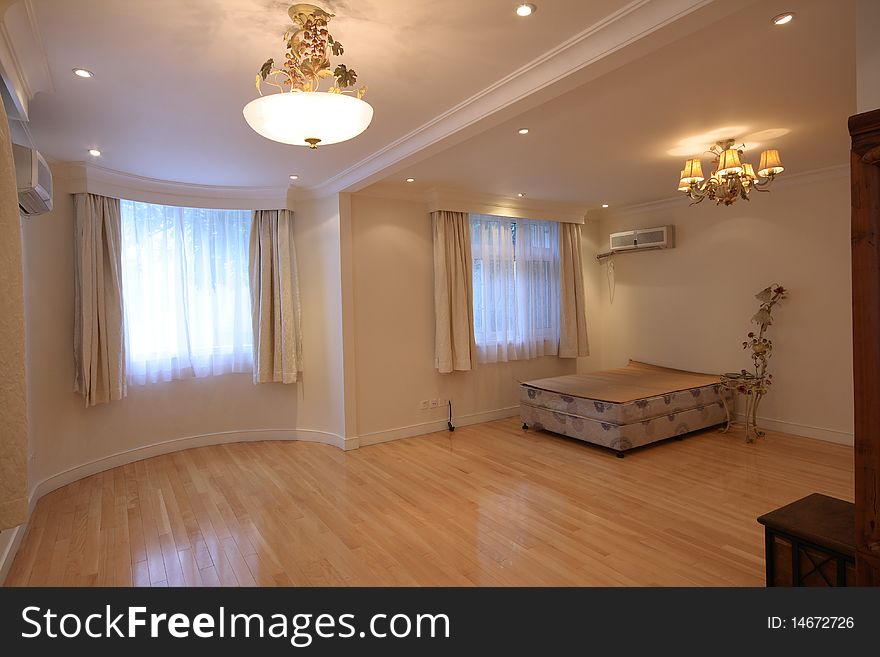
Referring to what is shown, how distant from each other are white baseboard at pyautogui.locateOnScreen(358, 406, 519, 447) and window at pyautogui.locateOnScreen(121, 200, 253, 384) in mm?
1454

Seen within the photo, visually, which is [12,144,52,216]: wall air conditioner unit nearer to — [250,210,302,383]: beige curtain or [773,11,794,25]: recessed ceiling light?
[250,210,302,383]: beige curtain

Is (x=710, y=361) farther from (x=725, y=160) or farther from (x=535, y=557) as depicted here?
(x=535, y=557)

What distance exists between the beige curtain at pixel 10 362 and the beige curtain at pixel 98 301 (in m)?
3.20

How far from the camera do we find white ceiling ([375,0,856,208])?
232 cm

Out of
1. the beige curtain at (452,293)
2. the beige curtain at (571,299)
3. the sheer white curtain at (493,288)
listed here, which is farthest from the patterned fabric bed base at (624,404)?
the beige curtain at (571,299)

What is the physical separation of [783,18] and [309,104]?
78.9 inches

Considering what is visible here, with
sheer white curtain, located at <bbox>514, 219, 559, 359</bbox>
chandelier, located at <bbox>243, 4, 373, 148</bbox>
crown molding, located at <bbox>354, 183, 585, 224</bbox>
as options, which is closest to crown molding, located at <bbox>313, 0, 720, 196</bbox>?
chandelier, located at <bbox>243, 4, 373, 148</bbox>

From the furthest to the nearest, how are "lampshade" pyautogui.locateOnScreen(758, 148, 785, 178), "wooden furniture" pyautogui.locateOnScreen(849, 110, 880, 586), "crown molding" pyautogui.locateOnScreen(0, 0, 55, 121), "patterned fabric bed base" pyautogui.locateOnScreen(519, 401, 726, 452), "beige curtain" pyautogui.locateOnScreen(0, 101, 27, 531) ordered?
1. "patterned fabric bed base" pyautogui.locateOnScreen(519, 401, 726, 452)
2. "lampshade" pyautogui.locateOnScreen(758, 148, 785, 178)
3. "crown molding" pyautogui.locateOnScreen(0, 0, 55, 121)
4. "wooden furniture" pyautogui.locateOnScreen(849, 110, 880, 586)
5. "beige curtain" pyautogui.locateOnScreen(0, 101, 27, 531)

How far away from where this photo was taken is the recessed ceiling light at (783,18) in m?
2.11

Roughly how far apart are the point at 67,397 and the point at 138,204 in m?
1.79

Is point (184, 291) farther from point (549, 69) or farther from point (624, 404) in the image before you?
point (624, 404)

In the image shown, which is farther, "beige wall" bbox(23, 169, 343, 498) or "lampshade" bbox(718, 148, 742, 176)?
"beige wall" bbox(23, 169, 343, 498)

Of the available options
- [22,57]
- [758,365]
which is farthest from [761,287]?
[22,57]
